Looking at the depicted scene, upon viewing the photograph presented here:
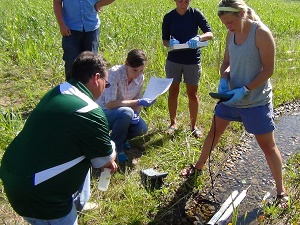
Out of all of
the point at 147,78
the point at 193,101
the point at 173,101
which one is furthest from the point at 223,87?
the point at 147,78

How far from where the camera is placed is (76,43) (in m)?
3.77

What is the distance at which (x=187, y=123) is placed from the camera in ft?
13.2

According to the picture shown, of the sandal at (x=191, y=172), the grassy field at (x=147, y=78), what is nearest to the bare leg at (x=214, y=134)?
the sandal at (x=191, y=172)

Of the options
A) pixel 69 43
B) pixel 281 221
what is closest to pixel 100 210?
pixel 281 221

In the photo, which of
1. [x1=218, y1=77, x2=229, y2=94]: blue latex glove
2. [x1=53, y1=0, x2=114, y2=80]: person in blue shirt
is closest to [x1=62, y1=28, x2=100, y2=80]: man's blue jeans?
[x1=53, y1=0, x2=114, y2=80]: person in blue shirt

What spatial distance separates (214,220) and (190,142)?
4.03ft

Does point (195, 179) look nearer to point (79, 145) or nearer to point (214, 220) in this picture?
point (214, 220)

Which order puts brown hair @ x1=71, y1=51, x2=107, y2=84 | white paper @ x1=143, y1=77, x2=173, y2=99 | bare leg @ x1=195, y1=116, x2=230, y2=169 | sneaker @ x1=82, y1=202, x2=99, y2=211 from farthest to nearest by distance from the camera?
white paper @ x1=143, y1=77, x2=173, y2=99 < bare leg @ x1=195, y1=116, x2=230, y2=169 < sneaker @ x1=82, y1=202, x2=99, y2=211 < brown hair @ x1=71, y1=51, x2=107, y2=84

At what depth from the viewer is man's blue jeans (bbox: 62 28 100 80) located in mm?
3733

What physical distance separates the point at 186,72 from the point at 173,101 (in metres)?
0.37

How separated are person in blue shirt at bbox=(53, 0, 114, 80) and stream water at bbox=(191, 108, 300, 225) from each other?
74.3 inches

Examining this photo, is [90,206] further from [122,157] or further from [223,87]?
[223,87]

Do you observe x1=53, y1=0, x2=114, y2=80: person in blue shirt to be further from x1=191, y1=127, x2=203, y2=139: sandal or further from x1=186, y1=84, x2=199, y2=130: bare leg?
x1=191, y1=127, x2=203, y2=139: sandal

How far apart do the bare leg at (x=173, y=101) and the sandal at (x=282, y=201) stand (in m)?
1.41
